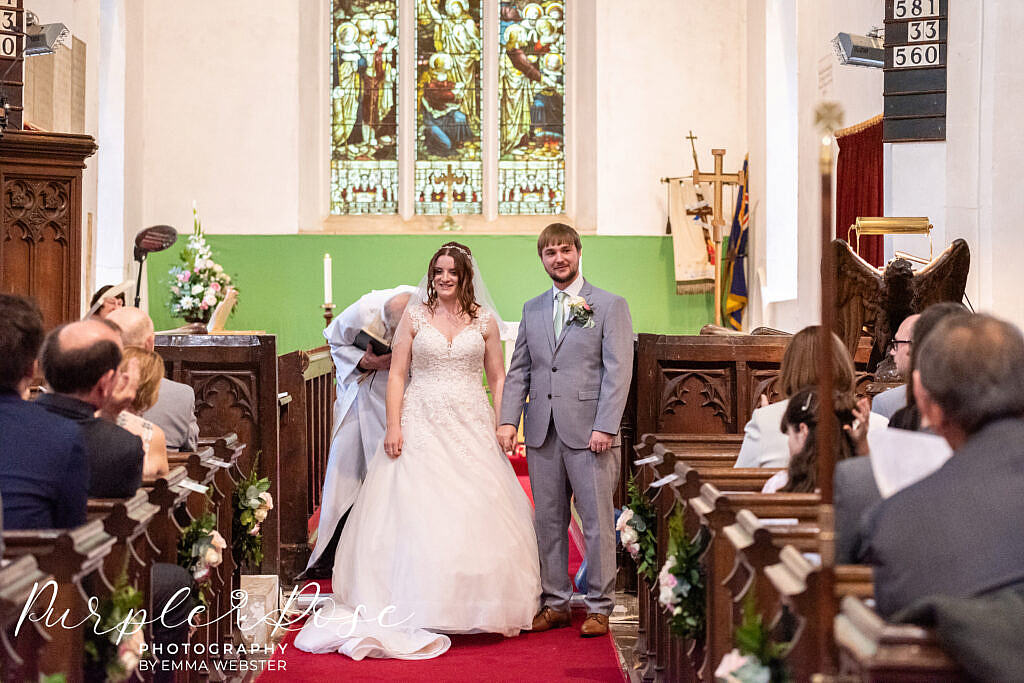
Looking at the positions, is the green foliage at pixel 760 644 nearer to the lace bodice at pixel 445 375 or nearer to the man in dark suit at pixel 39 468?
the man in dark suit at pixel 39 468

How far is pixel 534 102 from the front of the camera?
470 inches

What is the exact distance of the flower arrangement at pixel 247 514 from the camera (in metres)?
4.08

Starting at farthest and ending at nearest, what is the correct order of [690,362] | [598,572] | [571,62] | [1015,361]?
[571,62] → [690,362] → [598,572] → [1015,361]

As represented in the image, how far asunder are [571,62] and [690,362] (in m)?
7.49

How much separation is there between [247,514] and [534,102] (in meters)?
8.56

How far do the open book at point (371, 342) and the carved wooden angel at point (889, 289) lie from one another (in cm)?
212

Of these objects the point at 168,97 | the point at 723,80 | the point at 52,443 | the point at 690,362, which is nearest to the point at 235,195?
the point at 168,97

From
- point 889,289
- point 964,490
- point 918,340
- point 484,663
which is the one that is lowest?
point 484,663

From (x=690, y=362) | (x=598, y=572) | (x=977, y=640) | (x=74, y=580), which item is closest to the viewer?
(x=977, y=640)

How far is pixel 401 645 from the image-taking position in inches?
166

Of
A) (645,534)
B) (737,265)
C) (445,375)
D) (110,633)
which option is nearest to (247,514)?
(445,375)

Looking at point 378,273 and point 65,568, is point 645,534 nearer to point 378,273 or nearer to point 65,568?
point 65,568

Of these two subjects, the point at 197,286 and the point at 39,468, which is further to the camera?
the point at 197,286

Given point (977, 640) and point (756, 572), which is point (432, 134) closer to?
point (756, 572)
